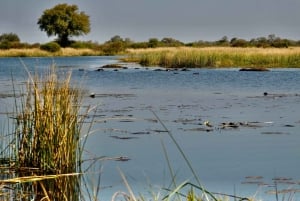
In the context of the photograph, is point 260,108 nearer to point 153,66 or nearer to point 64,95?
point 64,95

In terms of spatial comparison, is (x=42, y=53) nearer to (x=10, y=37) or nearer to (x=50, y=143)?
(x=10, y=37)

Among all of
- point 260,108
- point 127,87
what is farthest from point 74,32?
point 260,108

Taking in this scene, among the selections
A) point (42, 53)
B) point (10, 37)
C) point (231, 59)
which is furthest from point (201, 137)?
point (10, 37)

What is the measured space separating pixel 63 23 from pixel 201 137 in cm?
4597

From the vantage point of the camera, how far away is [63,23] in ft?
170

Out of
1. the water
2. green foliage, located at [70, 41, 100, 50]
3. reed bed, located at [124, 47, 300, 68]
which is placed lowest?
green foliage, located at [70, 41, 100, 50]

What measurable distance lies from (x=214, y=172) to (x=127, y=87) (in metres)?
10.3

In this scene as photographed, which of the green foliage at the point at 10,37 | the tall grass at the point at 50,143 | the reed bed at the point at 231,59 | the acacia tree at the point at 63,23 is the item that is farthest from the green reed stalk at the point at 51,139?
the green foliage at the point at 10,37

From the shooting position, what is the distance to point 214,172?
518 cm

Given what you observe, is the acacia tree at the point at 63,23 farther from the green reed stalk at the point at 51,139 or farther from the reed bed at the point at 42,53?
the green reed stalk at the point at 51,139

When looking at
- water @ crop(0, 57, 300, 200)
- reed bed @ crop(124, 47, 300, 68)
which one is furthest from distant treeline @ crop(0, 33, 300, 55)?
water @ crop(0, 57, 300, 200)

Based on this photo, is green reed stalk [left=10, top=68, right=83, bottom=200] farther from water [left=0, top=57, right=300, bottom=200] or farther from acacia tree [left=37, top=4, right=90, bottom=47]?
acacia tree [left=37, top=4, right=90, bottom=47]

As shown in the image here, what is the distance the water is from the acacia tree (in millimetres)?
38797

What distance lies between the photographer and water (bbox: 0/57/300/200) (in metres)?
4.91
